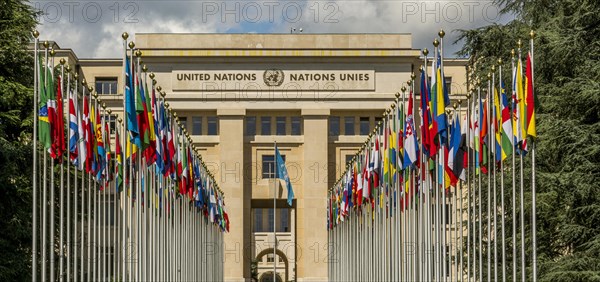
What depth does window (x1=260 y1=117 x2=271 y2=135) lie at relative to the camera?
8606 centimetres

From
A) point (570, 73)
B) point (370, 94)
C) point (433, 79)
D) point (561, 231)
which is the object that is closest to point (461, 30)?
point (570, 73)

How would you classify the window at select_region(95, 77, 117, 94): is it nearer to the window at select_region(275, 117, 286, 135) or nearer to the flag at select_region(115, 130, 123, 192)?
the window at select_region(275, 117, 286, 135)

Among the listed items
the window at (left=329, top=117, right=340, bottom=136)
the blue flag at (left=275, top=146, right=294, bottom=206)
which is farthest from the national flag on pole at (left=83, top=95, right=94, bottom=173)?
the window at (left=329, top=117, right=340, bottom=136)

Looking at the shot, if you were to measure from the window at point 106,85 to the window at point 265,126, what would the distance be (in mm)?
12218

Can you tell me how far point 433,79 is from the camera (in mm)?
30672

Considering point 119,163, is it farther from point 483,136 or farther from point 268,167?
point 268,167

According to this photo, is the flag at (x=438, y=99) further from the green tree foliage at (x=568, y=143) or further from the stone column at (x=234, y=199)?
the stone column at (x=234, y=199)

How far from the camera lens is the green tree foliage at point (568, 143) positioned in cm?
3675

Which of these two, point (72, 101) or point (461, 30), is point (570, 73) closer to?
point (461, 30)

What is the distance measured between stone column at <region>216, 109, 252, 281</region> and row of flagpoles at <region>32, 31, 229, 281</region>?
82.2 feet

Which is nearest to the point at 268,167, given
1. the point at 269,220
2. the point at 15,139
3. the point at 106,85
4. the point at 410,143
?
the point at 106,85

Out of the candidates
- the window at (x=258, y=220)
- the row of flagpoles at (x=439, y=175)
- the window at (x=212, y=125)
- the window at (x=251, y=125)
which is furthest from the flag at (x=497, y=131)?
the window at (x=258, y=220)

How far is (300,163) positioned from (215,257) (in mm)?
19948

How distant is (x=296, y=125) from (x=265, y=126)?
7.59 feet
